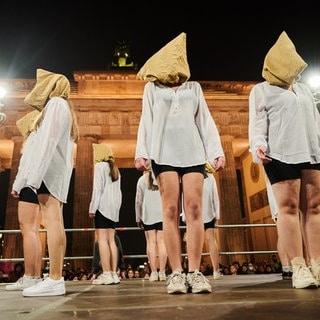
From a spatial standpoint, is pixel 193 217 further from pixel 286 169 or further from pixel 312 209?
pixel 312 209

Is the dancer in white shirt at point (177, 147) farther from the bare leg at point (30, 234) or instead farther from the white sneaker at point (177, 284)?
the bare leg at point (30, 234)

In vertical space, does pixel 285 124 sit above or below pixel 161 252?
above

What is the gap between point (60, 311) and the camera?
75.4 inches

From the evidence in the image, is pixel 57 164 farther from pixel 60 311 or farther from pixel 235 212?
pixel 235 212

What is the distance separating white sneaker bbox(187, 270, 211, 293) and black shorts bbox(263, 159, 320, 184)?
1.05 meters

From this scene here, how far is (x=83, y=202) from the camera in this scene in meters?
17.6

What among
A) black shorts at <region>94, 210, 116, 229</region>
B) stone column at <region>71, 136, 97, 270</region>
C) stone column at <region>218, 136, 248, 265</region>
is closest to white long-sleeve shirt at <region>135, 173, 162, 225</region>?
black shorts at <region>94, 210, 116, 229</region>

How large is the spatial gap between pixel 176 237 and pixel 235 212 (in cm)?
1579

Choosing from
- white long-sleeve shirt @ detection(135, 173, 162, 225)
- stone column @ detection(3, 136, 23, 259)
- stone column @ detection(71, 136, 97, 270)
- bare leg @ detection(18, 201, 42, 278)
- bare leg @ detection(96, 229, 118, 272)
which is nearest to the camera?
bare leg @ detection(18, 201, 42, 278)

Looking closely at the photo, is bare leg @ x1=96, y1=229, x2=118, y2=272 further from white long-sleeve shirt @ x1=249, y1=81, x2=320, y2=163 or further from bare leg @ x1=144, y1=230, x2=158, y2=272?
white long-sleeve shirt @ x1=249, y1=81, x2=320, y2=163

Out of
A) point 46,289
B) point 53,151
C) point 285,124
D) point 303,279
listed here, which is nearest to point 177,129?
point 285,124

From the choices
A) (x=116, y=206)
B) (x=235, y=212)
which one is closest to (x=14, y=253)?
(x=235, y=212)

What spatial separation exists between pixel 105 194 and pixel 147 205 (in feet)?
3.55

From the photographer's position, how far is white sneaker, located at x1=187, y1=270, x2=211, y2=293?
253 centimetres
